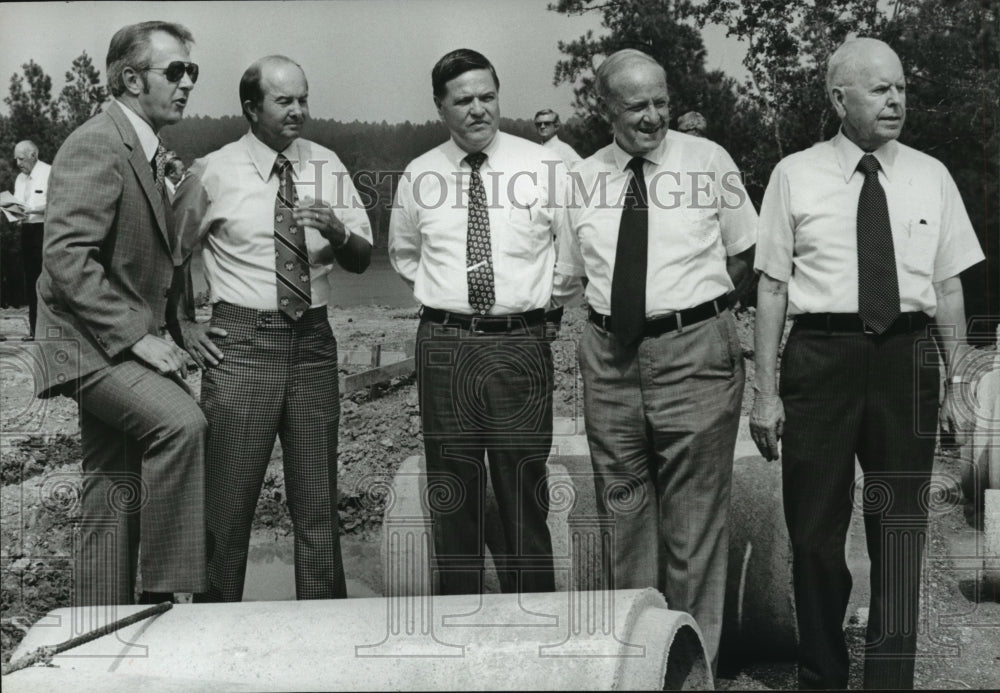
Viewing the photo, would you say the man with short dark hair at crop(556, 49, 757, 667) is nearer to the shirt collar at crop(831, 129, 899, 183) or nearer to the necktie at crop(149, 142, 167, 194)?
the shirt collar at crop(831, 129, 899, 183)

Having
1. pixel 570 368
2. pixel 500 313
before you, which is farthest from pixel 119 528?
pixel 570 368

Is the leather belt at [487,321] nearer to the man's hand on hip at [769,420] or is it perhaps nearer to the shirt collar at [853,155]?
the man's hand on hip at [769,420]

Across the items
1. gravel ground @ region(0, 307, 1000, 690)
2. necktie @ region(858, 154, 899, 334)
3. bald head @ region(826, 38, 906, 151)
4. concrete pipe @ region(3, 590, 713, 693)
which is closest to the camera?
concrete pipe @ region(3, 590, 713, 693)

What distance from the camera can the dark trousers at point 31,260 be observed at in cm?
505

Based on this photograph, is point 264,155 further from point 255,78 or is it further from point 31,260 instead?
point 31,260

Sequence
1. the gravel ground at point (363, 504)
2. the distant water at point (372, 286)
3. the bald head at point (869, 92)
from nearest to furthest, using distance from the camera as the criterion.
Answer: the bald head at point (869, 92) < the gravel ground at point (363, 504) < the distant water at point (372, 286)

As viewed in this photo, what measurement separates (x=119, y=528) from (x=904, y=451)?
112 inches

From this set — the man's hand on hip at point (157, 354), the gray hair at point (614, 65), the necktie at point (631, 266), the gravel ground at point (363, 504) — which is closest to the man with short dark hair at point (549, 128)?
the gray hair at point (614, 65)

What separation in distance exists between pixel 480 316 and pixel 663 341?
0.73 metres

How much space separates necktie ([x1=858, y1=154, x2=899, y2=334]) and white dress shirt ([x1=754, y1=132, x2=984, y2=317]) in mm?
24

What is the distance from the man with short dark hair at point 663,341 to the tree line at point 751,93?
2.01 ft

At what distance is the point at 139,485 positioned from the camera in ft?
15.1

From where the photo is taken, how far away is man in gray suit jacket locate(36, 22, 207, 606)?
4383 millimetres

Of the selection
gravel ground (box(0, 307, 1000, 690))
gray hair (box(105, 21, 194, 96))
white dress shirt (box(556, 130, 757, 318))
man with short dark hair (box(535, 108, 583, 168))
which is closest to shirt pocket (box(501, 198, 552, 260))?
white dress shirt (box(556, 130, 757, 318))
